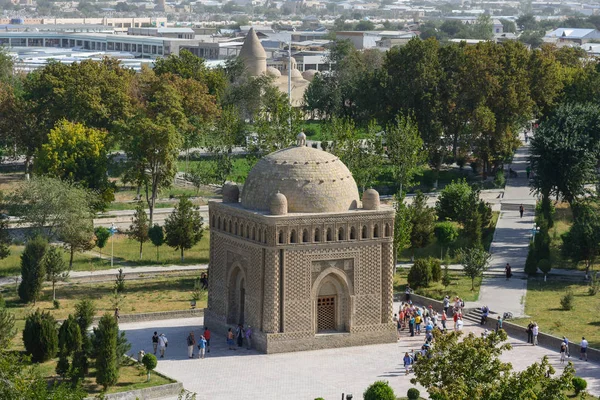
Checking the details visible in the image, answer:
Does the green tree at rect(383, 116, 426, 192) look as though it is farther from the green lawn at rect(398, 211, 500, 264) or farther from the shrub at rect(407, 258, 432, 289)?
the shrub at rect(407, 258, 432, 289)

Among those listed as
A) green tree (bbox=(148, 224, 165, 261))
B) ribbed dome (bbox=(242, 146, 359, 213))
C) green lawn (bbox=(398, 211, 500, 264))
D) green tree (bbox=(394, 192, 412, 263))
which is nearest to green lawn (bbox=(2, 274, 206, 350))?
green tree (bbox=(148, 224, 165, 261))

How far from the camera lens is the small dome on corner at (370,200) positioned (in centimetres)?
5203

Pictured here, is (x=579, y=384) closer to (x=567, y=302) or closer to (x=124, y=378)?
(x=567, y=302)

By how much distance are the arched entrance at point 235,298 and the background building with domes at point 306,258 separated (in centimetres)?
4

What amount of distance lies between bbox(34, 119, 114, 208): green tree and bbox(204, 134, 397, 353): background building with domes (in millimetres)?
24338

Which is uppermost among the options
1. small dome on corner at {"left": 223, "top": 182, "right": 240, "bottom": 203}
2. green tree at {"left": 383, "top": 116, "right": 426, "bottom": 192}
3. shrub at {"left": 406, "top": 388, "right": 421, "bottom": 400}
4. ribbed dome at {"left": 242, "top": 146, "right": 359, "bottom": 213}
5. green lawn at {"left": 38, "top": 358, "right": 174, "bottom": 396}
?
ribbed dome at {"left": 242, "top": 146, "right": 359, "bottom": 213}

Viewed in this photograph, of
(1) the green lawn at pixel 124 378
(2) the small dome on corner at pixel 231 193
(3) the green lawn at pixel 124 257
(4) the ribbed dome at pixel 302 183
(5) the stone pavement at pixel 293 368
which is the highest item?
(4) the ribbed dome at pixel 302 183

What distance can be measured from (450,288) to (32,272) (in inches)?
700

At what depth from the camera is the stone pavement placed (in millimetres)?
45875

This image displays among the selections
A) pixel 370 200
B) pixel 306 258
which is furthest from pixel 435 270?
pixel 306 258

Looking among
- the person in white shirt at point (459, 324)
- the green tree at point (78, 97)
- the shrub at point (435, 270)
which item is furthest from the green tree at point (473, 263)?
the green tree at point (78, 97)

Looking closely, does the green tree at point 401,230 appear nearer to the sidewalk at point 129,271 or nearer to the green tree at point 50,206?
the sidewalk at point 129,271

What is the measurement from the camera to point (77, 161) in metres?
76.6

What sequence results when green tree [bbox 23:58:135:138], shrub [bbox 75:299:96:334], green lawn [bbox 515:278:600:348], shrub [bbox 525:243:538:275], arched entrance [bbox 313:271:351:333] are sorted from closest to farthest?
shrub [bbox 75:299:96:334]
arched entrance [bbox 313:271:351:333]
green lawn [bbox 515:278:600:348]
shrub [bbox 525:243:538:275]
green tree [bbox 23:58:135:138]
